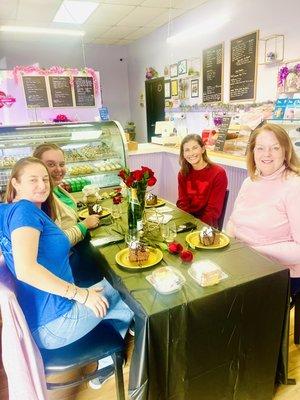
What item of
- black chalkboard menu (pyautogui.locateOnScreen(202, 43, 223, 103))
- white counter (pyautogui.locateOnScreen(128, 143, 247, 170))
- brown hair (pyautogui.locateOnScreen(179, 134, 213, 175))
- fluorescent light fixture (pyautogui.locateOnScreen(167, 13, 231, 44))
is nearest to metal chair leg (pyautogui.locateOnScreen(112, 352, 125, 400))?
brown hair (pyautogui.locateOnScreen(179, 134, 213, 175))

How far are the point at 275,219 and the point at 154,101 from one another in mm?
5850

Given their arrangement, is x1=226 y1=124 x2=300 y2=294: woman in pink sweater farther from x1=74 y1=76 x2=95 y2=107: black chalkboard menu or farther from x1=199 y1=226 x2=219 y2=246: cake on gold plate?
x1=74 y1=76 x2=95 y2=107: black chalkboard menu

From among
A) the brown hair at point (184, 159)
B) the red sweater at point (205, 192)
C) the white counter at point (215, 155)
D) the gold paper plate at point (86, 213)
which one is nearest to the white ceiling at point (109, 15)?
the white counter at point (215, 155)

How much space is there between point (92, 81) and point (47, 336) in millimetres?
3658

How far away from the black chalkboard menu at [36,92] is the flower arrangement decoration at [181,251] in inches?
129

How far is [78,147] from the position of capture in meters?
3.30

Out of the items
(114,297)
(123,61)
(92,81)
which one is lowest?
(114,297)

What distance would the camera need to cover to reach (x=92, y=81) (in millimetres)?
4168

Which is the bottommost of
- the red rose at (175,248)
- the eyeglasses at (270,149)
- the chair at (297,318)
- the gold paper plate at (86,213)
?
the chair at (297,318)

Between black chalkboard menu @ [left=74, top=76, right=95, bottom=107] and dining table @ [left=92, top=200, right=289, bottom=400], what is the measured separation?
10.6ft

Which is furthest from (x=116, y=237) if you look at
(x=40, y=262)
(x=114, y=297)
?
(x=40, y=262)

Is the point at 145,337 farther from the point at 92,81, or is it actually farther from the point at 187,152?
the point at 92,81

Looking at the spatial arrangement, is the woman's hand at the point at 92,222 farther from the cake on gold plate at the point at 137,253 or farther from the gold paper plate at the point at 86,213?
the cake on gold plate at the point at 137,253

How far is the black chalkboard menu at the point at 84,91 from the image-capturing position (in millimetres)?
4145
